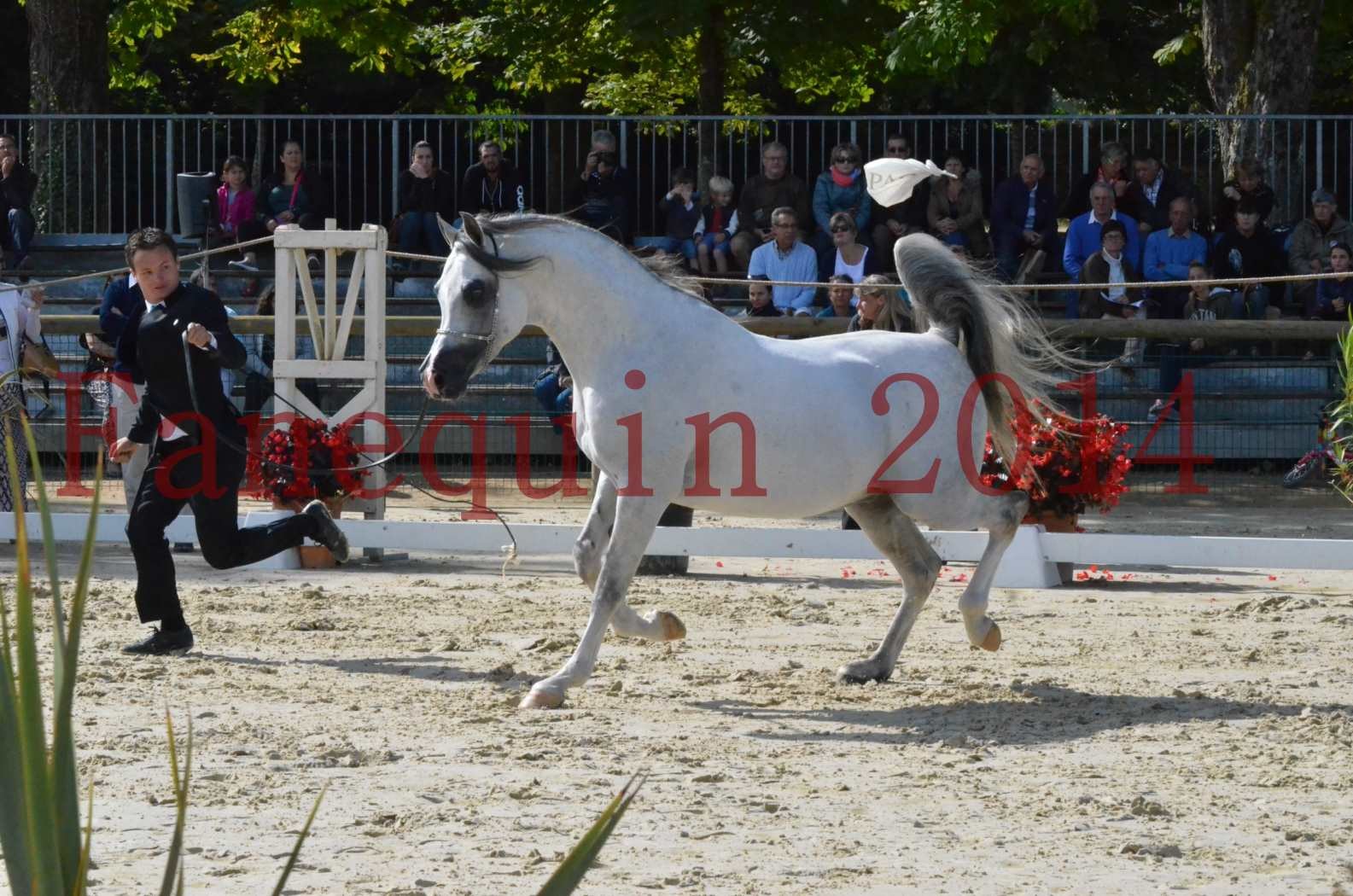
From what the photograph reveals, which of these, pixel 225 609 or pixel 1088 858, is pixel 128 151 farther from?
pixel 1088 858

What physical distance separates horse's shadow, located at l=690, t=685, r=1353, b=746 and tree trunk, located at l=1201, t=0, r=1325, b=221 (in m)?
9.97

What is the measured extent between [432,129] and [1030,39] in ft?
29.9

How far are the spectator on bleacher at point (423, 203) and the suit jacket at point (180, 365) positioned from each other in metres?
7.69

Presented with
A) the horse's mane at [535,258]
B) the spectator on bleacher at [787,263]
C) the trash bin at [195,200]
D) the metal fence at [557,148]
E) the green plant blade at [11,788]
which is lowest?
the green plant blade at [11,788]

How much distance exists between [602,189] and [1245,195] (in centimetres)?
507

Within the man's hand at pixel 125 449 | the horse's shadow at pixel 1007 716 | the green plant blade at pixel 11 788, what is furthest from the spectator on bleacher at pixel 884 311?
the green plant blade at pixel 11 788

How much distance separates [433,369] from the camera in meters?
6.40

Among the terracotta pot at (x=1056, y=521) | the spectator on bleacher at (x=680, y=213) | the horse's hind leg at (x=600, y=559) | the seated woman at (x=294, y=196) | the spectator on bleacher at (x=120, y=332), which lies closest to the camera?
the horse's hind leg at (x=600, y=559)

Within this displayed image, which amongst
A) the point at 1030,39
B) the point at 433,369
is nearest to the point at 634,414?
the point at 433,369

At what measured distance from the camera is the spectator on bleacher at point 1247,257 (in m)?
14.1

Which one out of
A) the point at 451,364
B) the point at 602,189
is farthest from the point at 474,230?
the point at 602,189

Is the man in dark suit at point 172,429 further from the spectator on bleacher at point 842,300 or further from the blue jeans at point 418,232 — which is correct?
the blue jeans at point 418,232

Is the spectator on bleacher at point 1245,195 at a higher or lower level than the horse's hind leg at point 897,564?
higher

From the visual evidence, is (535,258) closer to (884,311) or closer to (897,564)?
(897,564)
